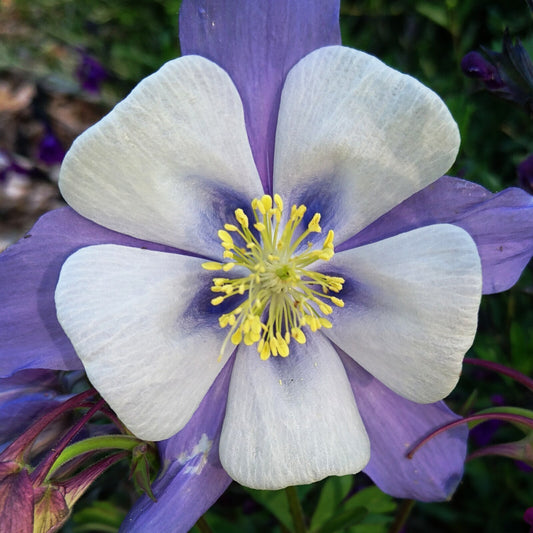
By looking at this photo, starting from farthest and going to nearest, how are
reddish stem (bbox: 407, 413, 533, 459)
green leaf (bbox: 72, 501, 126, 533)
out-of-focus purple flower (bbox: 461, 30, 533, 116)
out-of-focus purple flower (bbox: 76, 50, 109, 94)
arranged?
out-of-focus purple flower (bbox: 76, 50, 109, 94) < green leaf (bbox: 72, 501, 126, 533) < out-of-focus purple flower (bbox: 461, 30, 533, 116) < reddish stem (bbox: 407, 413, 533, 459)

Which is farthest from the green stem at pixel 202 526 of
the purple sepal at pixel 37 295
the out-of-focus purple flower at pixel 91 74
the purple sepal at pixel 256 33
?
the out-of-focus purple flower at pixel 91 74

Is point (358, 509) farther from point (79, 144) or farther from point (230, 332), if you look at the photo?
point (79, 144)

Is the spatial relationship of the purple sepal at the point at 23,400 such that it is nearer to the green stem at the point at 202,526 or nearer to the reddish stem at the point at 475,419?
the green stem at the point at 202,526

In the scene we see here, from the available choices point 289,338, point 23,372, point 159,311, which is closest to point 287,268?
point 289,338

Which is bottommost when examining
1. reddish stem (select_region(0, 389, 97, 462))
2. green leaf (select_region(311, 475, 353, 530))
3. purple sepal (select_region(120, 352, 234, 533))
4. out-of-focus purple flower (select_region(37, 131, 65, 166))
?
green leaf (select_region(311, 475, 353, 530))

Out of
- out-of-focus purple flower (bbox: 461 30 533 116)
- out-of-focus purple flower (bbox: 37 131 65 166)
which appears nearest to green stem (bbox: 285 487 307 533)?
out-of-focus purple flower (bbox: 461 30 533 116)

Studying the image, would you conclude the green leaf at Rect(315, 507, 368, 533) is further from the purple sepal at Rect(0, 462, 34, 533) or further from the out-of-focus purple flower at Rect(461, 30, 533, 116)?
the out-of-focus purple flower at Rect(461, 30, 533, 116)
